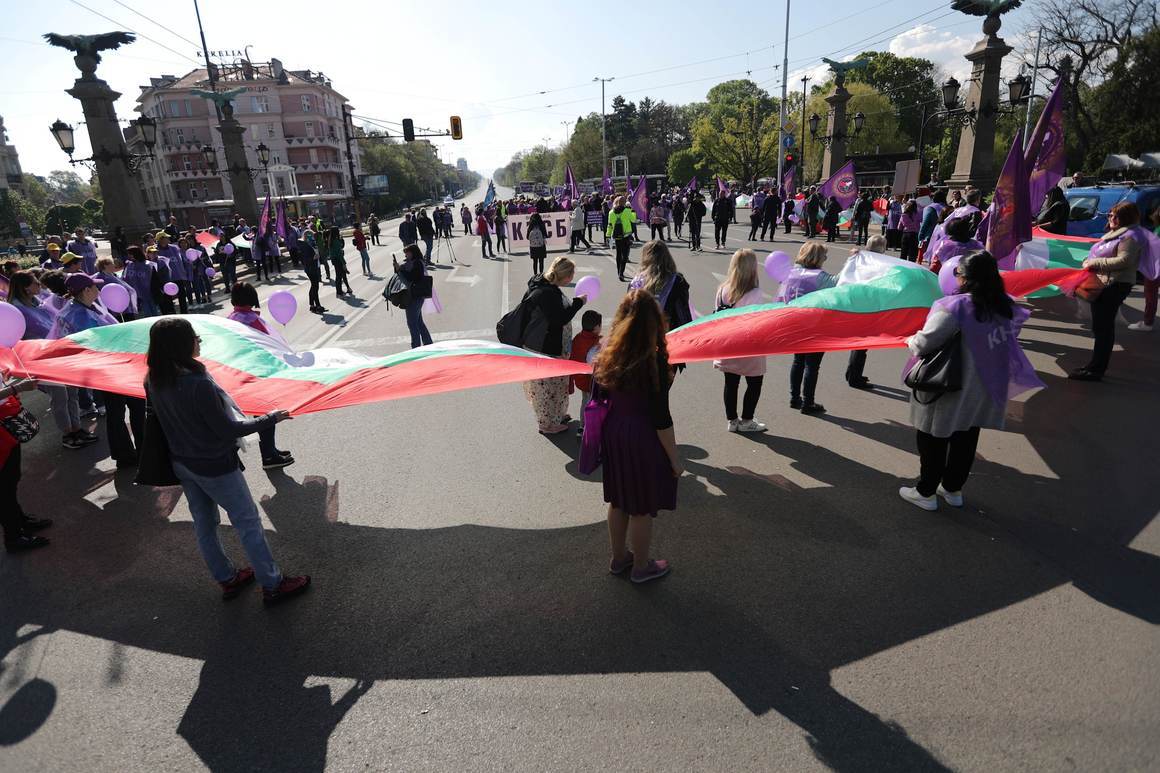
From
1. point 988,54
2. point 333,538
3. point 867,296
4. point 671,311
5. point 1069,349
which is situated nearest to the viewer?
point 333,538

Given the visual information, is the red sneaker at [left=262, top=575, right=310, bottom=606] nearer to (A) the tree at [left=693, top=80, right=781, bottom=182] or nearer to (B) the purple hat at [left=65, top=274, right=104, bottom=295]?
(B) the purple hat at [left=65, top=274, right=104, bottom=295]

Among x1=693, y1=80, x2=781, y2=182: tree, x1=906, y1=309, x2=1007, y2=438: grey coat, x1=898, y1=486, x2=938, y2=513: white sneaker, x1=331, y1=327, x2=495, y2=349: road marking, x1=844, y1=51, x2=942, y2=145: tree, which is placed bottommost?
x1=898, y1=486, x2=938, y2=513: white sneaker

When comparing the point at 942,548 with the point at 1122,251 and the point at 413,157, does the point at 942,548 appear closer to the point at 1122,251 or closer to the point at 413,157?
the point at 1122,251

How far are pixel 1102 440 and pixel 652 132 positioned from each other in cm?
10548

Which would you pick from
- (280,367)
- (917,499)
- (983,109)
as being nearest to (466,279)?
(280,367)

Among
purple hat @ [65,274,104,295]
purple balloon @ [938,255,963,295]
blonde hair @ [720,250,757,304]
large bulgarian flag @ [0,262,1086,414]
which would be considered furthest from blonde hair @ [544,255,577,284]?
purple hat @ [65,274,104,295]

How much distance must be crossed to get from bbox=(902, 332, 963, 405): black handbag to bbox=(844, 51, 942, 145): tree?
243ft

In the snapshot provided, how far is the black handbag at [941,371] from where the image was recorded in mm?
4094

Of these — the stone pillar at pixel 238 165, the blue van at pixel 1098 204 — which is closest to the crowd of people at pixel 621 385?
the blue van at pixel 1098 204

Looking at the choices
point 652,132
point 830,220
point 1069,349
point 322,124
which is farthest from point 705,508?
point 652,132

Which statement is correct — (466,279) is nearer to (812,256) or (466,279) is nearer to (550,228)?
(550,228)

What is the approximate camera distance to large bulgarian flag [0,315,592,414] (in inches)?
168

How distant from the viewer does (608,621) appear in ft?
11.8

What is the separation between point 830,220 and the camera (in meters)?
21.9
